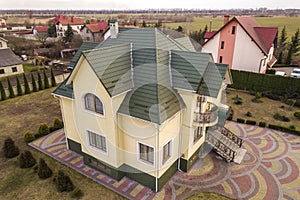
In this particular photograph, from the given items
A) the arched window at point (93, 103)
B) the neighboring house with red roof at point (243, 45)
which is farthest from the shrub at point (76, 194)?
the neighboring house with red roof at point (243, 45)

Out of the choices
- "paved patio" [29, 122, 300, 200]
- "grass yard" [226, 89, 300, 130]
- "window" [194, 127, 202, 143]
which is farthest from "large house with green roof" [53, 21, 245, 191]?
"grass yard" [226, 89, 300, 130]

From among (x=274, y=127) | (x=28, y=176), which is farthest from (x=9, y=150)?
(x=274, y=127)

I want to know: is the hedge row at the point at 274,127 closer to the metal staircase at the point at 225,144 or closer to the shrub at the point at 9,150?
the metal staircase at the point at 225,144

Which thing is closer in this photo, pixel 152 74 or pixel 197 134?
pixel 152 74

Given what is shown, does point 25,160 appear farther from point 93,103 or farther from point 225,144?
point 225,144

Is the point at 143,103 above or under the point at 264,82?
above

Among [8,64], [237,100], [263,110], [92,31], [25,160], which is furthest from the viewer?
[92,31]

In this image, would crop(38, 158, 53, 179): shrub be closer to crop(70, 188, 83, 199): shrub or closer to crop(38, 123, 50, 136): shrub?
crop(70, 188, 83, 199): shrub
